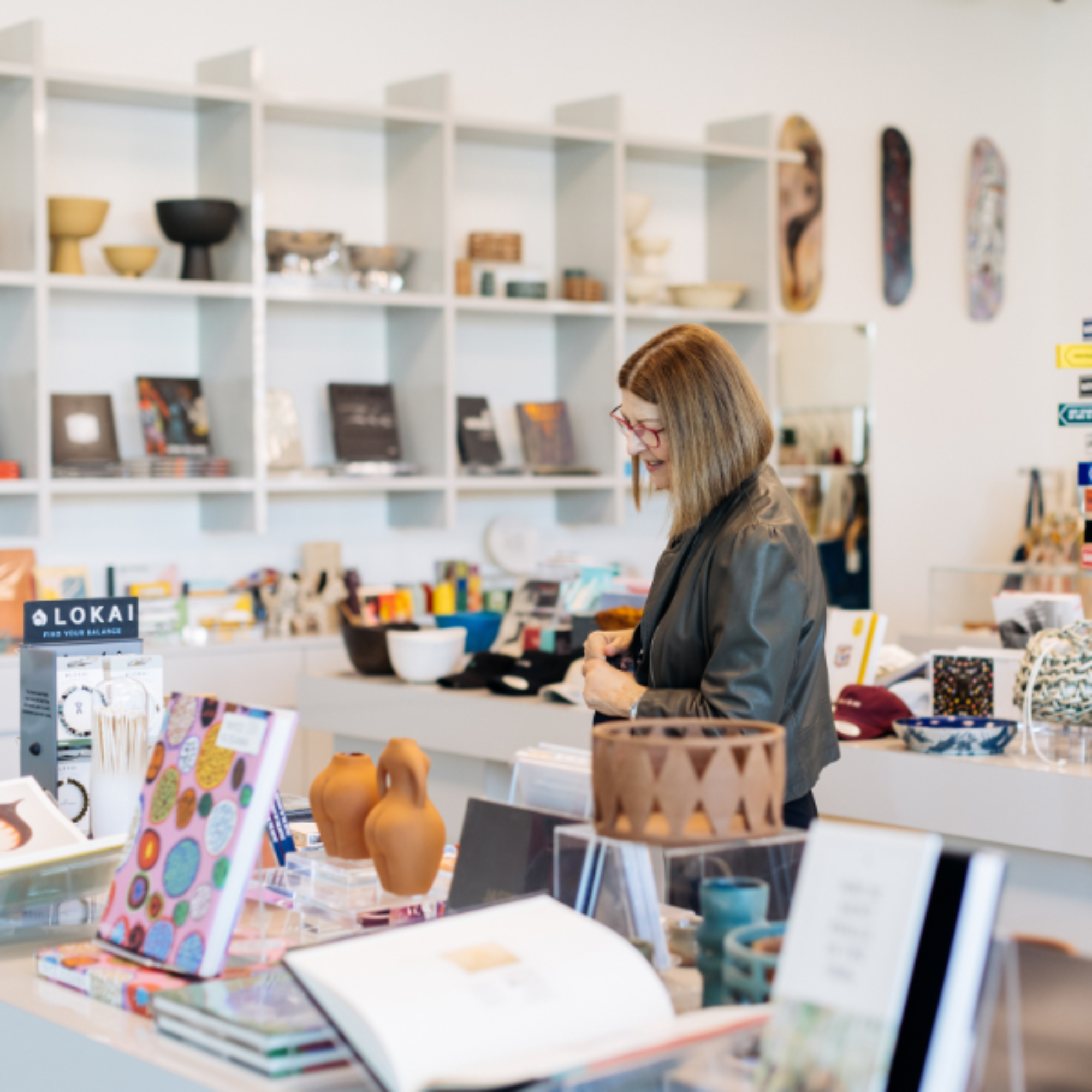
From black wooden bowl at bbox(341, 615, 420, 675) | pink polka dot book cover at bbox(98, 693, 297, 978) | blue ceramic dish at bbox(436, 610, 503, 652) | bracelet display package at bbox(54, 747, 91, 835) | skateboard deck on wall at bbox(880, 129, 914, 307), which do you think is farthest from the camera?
skateboard deck on wall at bbox(880, 129, 914, 307)

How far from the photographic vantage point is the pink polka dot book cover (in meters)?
1.45

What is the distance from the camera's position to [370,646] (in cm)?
375

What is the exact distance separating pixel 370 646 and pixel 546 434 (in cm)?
169

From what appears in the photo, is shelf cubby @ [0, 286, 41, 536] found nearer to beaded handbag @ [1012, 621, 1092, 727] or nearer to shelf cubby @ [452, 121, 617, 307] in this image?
shelf cubby @ [452, 121, 617, 307]

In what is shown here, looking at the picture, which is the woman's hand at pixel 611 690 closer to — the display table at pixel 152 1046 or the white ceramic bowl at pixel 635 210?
the display table at pixel 152 1046

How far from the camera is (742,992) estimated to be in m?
1.28

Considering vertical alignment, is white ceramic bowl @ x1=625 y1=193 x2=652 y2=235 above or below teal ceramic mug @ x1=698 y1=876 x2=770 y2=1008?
above

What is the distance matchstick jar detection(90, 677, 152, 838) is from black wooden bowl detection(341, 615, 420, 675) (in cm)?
179

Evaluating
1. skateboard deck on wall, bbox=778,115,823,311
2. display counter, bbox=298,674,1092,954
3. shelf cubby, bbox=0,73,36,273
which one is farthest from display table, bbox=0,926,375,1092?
skateboard deck on wall, bbox=778,115,823,311

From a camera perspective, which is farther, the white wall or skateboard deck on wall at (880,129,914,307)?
skateboard deck on wall at (880,129,914,307)

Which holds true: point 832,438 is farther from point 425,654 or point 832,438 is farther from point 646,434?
point 646,434

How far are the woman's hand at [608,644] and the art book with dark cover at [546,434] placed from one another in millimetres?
2762

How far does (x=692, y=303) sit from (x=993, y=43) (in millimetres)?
2324

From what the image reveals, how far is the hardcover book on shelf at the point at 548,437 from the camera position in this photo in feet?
17.0
